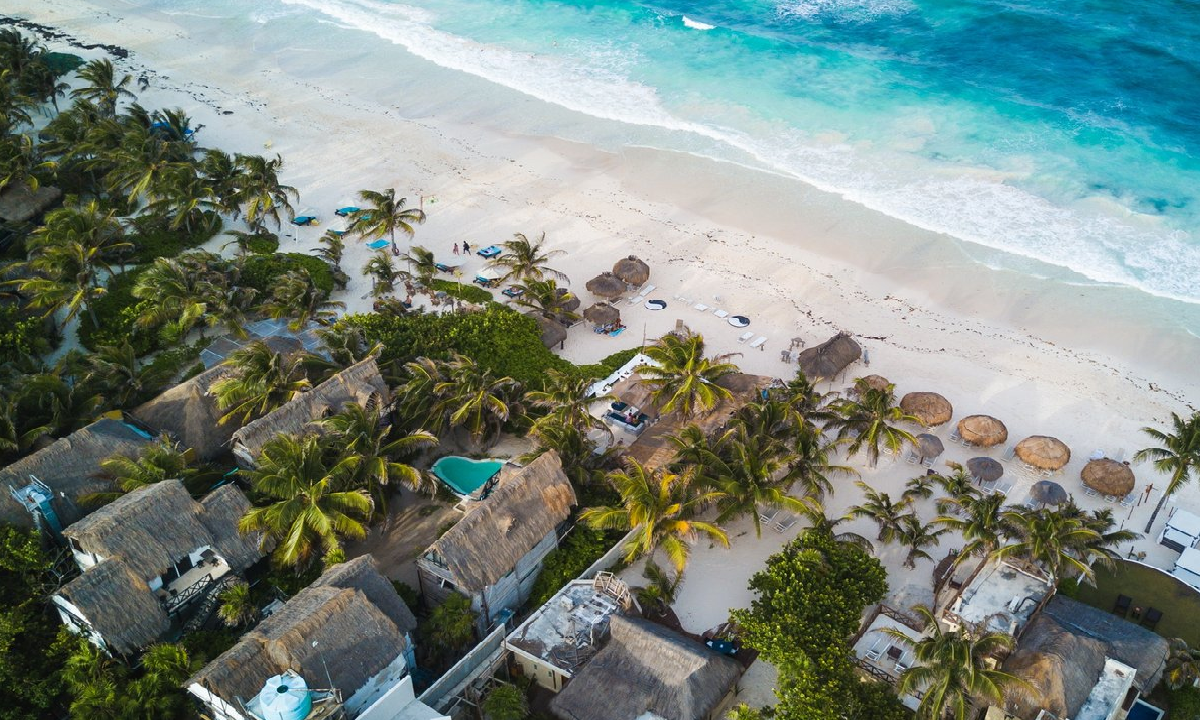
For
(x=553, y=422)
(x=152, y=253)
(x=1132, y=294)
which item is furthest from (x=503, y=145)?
(x=1132, y=294)

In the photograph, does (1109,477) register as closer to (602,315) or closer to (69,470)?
(602,315)

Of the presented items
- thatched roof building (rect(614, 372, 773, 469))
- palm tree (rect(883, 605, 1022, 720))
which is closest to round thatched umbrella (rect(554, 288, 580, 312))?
thatched roof building (rect(614, 372, 773, 469))

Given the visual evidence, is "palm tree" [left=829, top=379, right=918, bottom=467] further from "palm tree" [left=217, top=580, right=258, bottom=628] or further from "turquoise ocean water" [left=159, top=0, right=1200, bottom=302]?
"palm tree" [left=217, top=580, right=258, bottom=628]

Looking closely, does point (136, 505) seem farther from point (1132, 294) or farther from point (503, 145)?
point (1132, 294)

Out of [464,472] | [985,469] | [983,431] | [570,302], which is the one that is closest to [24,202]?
[570,302]

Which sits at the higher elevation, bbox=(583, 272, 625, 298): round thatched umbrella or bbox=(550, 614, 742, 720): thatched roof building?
bbox=(583, 272, 625, 298): round thatched umbrella

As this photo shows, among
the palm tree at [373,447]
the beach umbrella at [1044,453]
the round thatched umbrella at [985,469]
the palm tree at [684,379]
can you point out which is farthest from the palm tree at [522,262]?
the beach umbrella at [1044,453]
